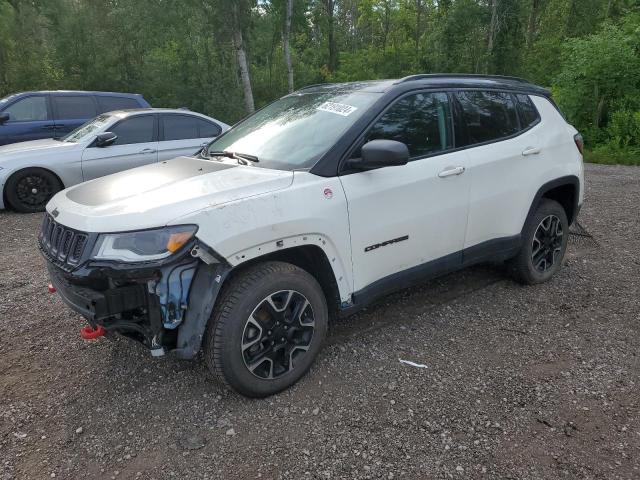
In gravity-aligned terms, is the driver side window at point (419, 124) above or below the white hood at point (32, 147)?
above

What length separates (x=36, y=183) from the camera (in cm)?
749

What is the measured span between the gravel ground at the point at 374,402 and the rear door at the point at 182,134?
4.29 metres

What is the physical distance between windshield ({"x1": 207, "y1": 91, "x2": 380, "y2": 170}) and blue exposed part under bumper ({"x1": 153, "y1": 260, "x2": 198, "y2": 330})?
96 centimetres

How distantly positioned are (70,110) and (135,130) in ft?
8.50

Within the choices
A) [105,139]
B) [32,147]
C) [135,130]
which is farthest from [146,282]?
[32,147]

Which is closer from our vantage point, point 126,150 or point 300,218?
point 300,218

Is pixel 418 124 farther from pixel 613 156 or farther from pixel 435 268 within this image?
pixel 613 156

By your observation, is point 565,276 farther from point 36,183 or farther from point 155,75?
point 155,75

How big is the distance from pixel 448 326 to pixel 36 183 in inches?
262

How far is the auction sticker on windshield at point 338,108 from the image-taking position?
11.0 feet

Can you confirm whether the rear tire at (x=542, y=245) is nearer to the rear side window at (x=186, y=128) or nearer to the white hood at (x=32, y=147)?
the rear side window at (x=186, y=128)

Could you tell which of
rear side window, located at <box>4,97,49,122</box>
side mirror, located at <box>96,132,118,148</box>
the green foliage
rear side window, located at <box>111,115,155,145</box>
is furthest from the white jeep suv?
the green foliage

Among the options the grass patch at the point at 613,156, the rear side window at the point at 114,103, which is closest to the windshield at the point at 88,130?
the rear side window at the point at 114,103

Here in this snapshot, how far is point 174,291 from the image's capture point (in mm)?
2551
